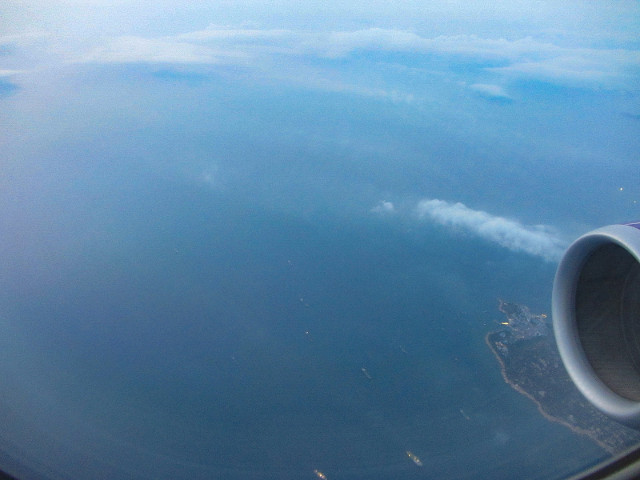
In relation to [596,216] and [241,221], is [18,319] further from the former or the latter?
[596,216]

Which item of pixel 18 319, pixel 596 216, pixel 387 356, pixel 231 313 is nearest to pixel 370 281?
pixel 387 356

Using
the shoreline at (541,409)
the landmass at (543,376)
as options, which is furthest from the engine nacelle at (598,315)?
the landmass at (543,376)

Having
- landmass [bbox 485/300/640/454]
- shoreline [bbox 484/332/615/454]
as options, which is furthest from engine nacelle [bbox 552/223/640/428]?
landmass [bbox 485/300/640/454]

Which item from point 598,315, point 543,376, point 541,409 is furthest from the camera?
point 543,376

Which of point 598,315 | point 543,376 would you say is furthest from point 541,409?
point 598,315

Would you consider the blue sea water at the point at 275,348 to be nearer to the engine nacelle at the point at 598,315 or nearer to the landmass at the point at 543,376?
the landmass at the point at 543,376

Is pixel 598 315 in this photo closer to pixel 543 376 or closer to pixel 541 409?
pixel 541 409
